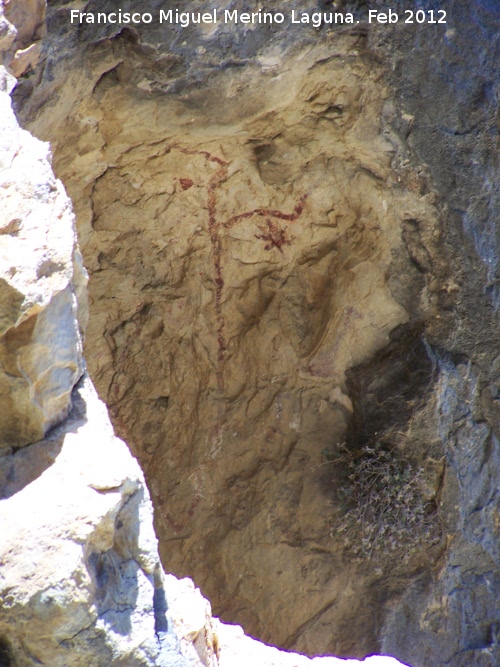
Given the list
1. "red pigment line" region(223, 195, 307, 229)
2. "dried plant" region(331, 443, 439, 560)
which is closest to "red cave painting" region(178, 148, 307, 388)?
"red pigment line" region(223, 195, 307, 229)

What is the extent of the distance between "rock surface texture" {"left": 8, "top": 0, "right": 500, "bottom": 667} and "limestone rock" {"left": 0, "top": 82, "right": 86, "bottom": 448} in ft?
2.41

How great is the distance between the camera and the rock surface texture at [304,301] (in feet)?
8.47

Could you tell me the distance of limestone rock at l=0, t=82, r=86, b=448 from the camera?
4.73 ft

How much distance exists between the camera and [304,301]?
314cm

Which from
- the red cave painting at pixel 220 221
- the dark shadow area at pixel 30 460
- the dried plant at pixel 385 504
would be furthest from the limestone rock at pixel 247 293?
the dark shadow area at pixel 30 460

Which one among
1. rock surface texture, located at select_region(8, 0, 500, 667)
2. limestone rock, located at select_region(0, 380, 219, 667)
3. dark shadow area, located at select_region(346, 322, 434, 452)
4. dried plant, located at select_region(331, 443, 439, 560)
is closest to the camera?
limestone rock, located at select_region(0, 380, 219, 667)

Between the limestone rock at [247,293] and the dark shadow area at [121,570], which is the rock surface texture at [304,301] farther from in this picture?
the dark shadow area at [121,570]

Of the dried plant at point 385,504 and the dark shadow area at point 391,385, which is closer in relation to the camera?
the dark shadow area at point 391,385

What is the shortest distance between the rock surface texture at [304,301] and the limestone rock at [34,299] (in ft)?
2.41

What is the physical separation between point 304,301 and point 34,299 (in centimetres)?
182

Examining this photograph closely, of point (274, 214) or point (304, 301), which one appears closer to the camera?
point (274, 214)

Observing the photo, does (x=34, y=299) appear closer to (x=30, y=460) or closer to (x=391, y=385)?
(x=30, y=460)

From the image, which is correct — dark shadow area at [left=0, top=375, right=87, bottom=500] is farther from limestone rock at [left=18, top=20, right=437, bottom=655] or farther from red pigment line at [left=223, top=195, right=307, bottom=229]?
red pigment line at [left=223, top=195, right=307, bottom=229]

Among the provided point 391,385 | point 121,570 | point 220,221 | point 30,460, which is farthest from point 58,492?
point 220,221
